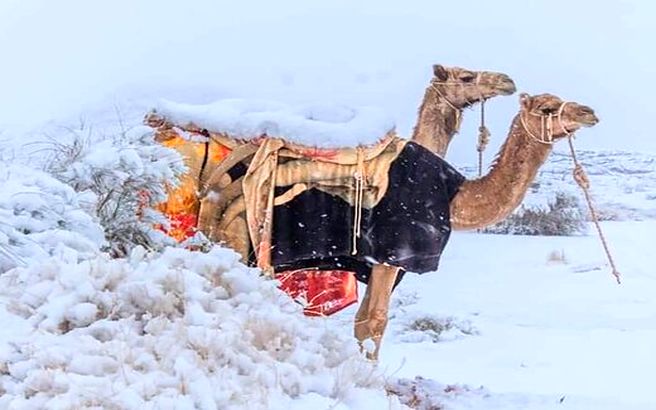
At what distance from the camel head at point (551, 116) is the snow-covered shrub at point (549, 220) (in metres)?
1.52

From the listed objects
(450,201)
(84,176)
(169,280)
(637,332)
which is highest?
(169,280)

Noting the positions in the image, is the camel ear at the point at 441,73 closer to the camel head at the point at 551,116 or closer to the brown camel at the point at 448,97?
the brown camel at the point at 448,97

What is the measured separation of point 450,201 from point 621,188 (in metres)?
2.08

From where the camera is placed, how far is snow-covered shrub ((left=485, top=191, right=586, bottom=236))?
15.9 ft

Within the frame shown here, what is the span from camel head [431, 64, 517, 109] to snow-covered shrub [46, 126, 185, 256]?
126 cm

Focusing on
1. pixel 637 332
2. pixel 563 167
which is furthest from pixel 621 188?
pixel 637 332

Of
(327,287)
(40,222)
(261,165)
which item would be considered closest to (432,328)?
(327,287)

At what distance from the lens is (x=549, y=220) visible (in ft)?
16.0

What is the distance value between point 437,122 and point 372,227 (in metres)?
0.89

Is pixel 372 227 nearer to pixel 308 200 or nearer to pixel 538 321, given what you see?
pixel 308 200

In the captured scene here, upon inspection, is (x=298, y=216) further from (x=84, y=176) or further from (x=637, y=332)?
(x=637, y=332)

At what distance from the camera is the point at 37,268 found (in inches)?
66.9

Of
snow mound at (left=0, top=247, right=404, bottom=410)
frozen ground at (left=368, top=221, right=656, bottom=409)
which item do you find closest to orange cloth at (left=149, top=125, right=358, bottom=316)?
frozen ground at (left=368, top=221, right=656, bottom=409)

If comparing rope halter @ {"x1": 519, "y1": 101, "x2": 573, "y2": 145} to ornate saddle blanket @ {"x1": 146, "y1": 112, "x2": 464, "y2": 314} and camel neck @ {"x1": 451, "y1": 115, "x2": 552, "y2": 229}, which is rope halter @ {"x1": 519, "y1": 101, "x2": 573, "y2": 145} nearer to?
camel neck @ {"x1": 451, "y1": 115, "x2": 552, "y2": 229}
